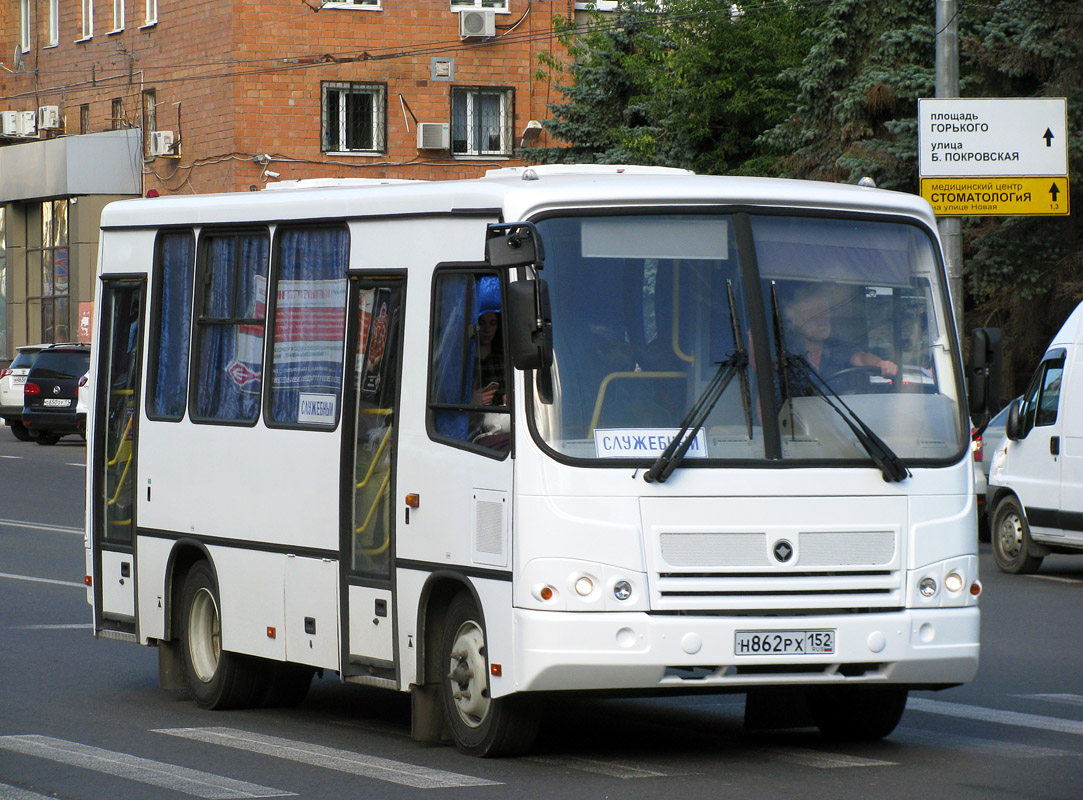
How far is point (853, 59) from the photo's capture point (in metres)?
31.0

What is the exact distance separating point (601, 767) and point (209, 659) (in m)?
2.87

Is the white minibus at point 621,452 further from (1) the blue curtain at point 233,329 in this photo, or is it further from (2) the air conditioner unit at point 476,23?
(2) the air conditioner unit at point 476,23

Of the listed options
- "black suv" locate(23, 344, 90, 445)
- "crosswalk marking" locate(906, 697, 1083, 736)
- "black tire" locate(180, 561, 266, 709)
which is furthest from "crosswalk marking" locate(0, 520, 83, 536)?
"black suv" locate(23, 344, 90, 445)

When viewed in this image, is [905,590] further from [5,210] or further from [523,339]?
[5,210]

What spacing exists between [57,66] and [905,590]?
48978 millimetres

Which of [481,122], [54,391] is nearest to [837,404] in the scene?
[54,391]

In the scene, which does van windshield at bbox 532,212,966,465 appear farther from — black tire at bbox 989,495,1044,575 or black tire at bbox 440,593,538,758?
black tire at bbox 989,495,1044,575

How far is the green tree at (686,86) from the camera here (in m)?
36.9

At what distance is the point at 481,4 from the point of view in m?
48.2

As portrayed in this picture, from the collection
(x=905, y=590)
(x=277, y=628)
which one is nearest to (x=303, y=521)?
(x=277, y=628)

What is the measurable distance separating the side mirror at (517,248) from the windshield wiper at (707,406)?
842 millimetres

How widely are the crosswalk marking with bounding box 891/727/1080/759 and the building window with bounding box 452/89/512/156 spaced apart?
39.6 m

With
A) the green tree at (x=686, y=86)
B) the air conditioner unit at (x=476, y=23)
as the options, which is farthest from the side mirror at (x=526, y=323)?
the air conditioner unit at (x=476, y=23)

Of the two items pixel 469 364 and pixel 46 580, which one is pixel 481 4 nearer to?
pixel 46 580
